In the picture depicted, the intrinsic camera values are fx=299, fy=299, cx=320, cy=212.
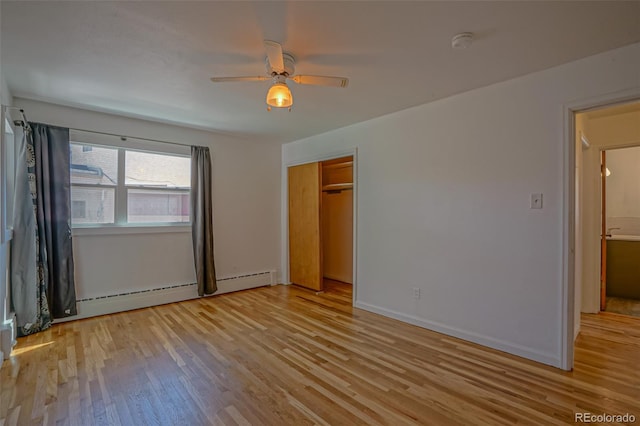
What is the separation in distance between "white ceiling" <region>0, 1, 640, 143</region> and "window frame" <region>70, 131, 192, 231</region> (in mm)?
552

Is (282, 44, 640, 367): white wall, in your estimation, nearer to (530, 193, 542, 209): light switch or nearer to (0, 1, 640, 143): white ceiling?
(530, 193, 542, 209): light switch

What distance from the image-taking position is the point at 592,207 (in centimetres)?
374

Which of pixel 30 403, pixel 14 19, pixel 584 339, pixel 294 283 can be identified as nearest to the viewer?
pixel 14 19

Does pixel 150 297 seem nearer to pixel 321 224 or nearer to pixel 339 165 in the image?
pixel 321 224

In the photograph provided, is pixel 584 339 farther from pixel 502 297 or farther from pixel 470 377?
pixel 470 377

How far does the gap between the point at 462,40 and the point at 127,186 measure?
4.06 metres

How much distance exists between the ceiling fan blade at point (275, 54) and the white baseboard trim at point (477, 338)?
2895 mm

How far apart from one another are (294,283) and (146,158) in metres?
3.03

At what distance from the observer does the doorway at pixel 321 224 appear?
4828mm

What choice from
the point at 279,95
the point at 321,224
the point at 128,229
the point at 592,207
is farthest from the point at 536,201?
the point at 128,229

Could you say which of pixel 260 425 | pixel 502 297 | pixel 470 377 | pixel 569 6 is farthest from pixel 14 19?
pixel 502 297

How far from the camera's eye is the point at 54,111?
11.1ft

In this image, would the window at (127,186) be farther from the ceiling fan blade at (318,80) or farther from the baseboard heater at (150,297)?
the ceiling fan blade at (318,80)

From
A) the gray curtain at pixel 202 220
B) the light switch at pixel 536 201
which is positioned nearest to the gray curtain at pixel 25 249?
the gray curtain at pixel 202 220
